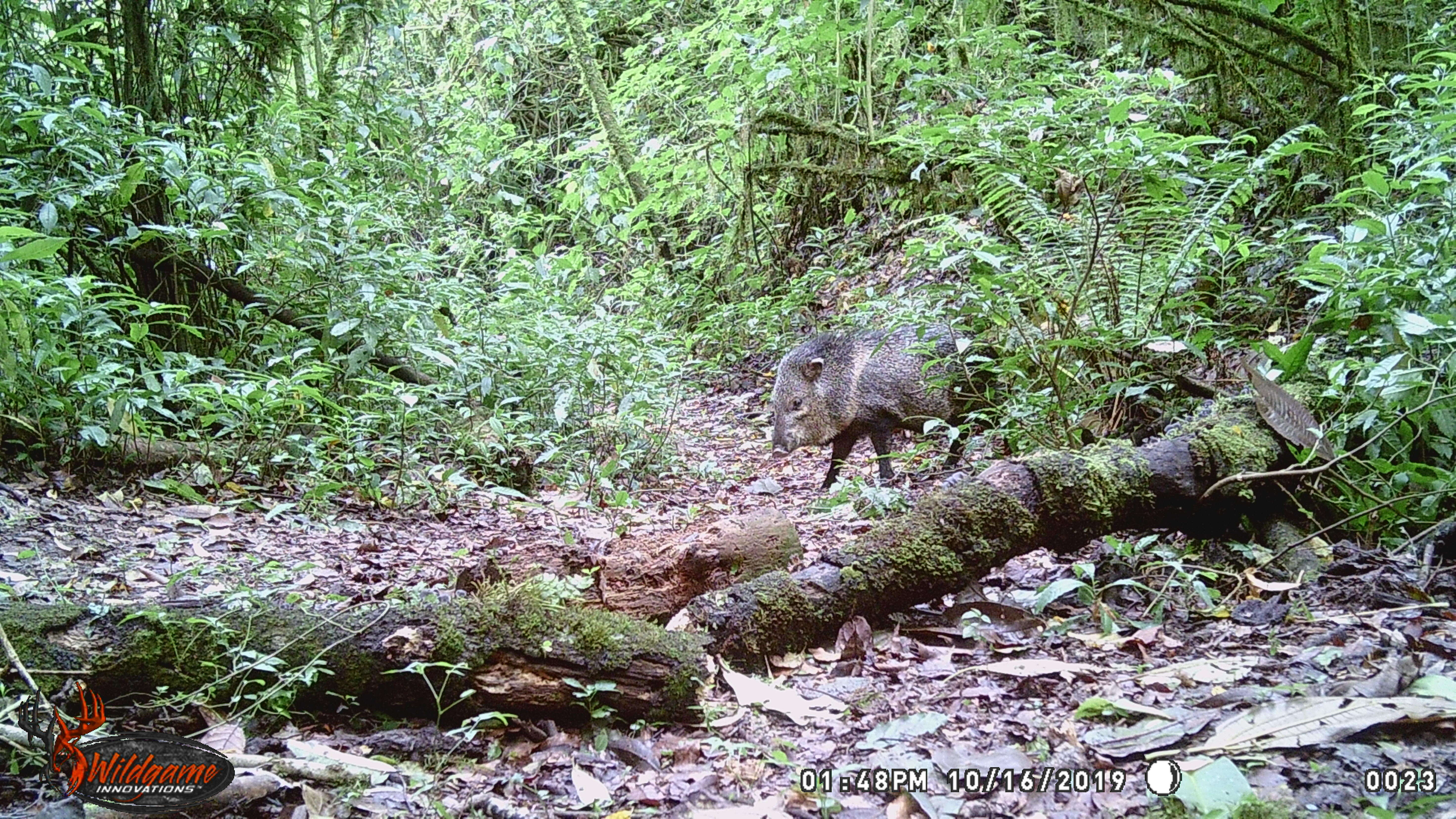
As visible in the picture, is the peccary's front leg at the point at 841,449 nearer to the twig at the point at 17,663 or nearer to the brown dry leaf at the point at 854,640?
the brown dry leaf at the point at 854,640

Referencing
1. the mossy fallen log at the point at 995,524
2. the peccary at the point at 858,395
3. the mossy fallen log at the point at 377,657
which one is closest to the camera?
the mossy fallen log at the point at 377,657

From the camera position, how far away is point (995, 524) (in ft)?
10.8

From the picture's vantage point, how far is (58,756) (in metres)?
2.11

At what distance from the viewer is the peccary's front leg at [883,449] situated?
20.2 ft

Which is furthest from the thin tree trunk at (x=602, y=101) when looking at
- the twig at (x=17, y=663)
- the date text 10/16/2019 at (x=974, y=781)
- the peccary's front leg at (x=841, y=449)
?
the date text 10/16/2019 at (x=974, y=781)

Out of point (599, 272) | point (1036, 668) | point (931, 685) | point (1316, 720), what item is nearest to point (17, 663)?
point (931, 685)

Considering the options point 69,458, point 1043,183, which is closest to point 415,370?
point 69,458

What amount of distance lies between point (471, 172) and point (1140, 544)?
10.6m

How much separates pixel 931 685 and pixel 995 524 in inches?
31.0

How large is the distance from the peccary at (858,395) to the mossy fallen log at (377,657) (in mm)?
3654

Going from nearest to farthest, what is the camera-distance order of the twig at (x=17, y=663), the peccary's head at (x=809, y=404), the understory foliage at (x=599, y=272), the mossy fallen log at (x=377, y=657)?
the twig at (x=17, y=663) < the mossy fallen log at (x=377, y=657) < the understory foliage at (x=599, y=272) < the peccary's head at (x=809, y=404)

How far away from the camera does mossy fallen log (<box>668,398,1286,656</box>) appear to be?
296cm

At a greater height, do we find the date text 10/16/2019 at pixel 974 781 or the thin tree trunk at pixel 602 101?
the thin tree trunk at pixel 602 101

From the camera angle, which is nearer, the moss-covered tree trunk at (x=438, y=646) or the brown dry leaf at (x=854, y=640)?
the moss-covered tree trunk at (x=438, y=646)
